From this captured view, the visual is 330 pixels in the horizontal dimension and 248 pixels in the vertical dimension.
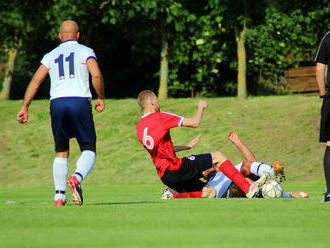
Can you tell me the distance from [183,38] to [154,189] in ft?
56.3

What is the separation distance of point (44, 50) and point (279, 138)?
55.9 ft

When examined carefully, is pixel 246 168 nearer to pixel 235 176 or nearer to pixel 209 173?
pixel 209 173

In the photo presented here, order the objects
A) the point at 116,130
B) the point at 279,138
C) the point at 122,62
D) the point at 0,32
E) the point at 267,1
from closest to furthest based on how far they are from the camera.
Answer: the point at 279,138, the point at 116,130, the point at 267,1, the point at 0,32, the point at 122,62

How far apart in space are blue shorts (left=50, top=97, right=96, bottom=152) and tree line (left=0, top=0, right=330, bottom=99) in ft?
57.4

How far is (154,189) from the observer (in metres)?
15.9

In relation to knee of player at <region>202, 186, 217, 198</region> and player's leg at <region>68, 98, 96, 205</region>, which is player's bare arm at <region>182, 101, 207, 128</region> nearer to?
player's leg at <region>68, 98, 96, 205</region>

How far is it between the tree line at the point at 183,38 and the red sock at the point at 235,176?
16.2m

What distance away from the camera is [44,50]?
36.8 metres

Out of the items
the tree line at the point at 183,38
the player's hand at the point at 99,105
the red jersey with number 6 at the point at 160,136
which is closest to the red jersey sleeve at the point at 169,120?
the red jersey with number 6 at the point at 160,136

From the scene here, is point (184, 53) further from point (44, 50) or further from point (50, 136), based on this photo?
point (50, 136)

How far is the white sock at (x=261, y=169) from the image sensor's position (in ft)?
35.0

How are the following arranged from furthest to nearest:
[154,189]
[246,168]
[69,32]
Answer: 1. [154,189]
2. [246,168]
3. [69,32]

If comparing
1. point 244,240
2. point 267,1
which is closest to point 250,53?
point 267,1

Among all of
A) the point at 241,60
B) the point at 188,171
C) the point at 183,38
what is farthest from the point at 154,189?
the point at 183,38
